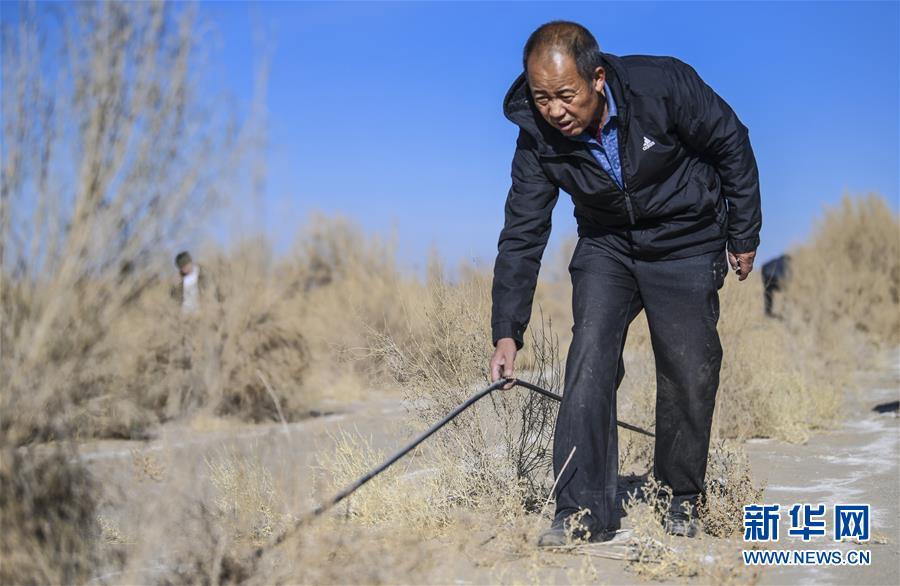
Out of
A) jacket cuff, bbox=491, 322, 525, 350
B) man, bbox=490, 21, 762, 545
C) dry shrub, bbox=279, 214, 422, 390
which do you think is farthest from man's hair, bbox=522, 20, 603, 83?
dry shrub, bbox=279, 214, 422, 390

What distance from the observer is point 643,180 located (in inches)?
171

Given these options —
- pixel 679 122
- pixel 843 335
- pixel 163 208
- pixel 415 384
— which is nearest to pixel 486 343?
pixel 415 384

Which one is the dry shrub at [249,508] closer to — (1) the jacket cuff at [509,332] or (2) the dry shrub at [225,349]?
(2) the dry shrub at [225,349]

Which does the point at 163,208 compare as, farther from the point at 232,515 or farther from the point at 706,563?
the point at 706,563

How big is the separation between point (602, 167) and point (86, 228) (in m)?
2.17

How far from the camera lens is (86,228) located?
307cm

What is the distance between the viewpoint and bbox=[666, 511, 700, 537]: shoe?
447cm

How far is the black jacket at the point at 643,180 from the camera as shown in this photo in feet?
14.3

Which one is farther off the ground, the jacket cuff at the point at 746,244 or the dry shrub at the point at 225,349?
the jacket cuff at the point at 746,244

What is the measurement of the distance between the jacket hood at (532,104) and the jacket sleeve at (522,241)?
122 millimetres

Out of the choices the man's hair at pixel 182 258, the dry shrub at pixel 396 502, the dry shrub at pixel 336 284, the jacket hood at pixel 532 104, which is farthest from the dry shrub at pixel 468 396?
the dry shrub at pixel 336 284

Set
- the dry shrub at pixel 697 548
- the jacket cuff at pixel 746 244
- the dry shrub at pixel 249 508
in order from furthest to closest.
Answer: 1. the jacket cuff at pixel 746 244
2. the dry shrub at pixel 249 508
3. the dry shrub at pixel 697 548

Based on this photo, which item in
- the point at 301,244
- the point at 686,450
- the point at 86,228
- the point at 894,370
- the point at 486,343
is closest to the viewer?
the point at 86,228

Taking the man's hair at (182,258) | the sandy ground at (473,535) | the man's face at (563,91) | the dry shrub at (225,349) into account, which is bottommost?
the sandy ground at (473,535)
